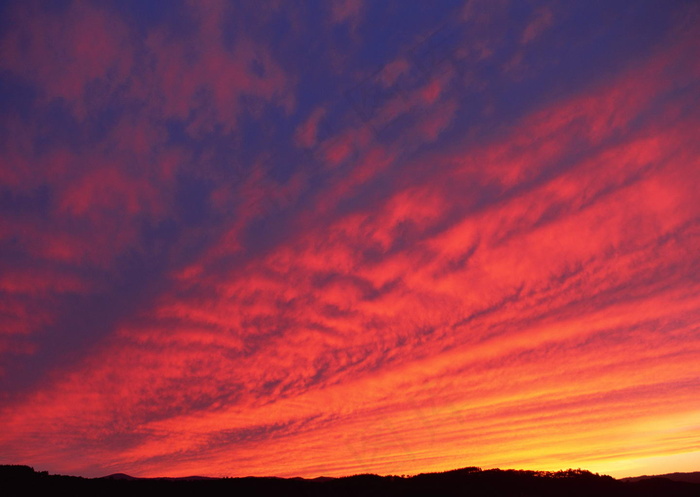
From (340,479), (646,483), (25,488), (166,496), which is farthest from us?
(646,483)

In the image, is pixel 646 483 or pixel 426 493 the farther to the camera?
pixel 646 483

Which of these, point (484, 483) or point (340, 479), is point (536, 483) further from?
point (340, 479)

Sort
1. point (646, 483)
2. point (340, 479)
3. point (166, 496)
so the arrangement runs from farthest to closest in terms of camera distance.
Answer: point (646, 483) < point (340, 479) < point (166, 496)

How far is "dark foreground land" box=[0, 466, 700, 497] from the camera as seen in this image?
2836 centimetres

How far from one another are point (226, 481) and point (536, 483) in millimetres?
20901

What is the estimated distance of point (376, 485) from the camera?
33344 mm

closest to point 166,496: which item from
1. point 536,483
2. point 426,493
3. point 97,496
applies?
point 97,496

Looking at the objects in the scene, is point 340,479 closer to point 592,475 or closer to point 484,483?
point 484,483

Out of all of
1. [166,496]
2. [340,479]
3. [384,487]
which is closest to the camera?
[166,496]

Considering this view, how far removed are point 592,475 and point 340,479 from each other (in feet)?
62.6

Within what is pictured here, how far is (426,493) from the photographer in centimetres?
3073

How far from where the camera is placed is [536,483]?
1356 inches

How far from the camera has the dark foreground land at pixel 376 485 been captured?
2836 centimetres

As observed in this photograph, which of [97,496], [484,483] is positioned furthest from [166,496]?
[484,483]
